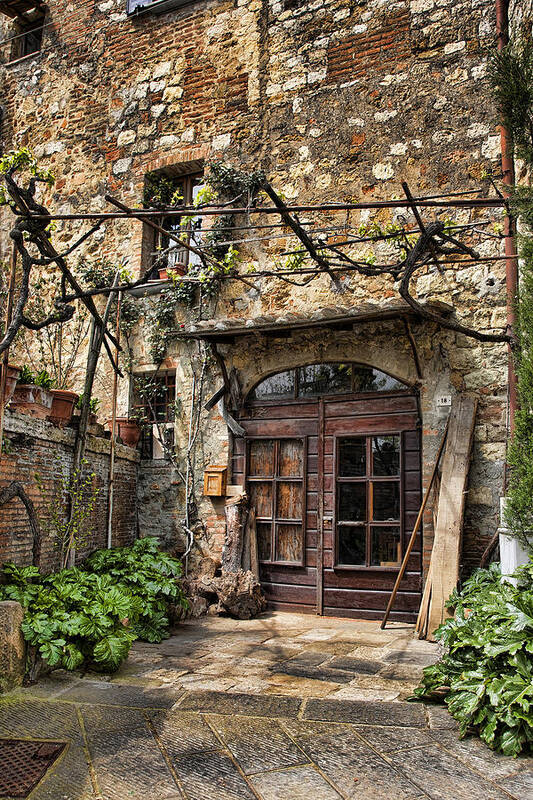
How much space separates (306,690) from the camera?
3.98 metres

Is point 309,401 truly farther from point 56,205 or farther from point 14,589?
point 56,205

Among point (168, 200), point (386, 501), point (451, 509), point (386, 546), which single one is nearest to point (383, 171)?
point (168, 200)

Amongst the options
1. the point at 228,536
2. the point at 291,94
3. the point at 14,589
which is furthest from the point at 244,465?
the point at 291,94

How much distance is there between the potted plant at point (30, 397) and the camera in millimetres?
5285

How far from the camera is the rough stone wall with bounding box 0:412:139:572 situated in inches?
192

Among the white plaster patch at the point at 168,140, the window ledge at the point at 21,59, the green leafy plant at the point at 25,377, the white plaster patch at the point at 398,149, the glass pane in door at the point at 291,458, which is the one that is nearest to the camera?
the green leafy plant at the point at 25,377

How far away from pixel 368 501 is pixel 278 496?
103 cm

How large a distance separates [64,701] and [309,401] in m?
3.88

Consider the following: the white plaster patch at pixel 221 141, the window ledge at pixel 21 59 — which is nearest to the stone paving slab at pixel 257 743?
the white plaster patch at pixel 221 141

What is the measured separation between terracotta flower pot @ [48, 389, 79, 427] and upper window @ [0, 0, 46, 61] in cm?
641

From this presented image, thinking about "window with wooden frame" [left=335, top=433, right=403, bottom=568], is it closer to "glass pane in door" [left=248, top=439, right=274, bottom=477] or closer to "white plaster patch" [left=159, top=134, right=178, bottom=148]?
"glass pane in door" [left=248, top=439, right=274, bottom=477]

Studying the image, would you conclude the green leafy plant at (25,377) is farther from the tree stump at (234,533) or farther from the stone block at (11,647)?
the tree stump at (234,533)

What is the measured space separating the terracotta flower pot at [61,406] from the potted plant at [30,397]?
6cm

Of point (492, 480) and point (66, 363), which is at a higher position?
point (66, 363)
